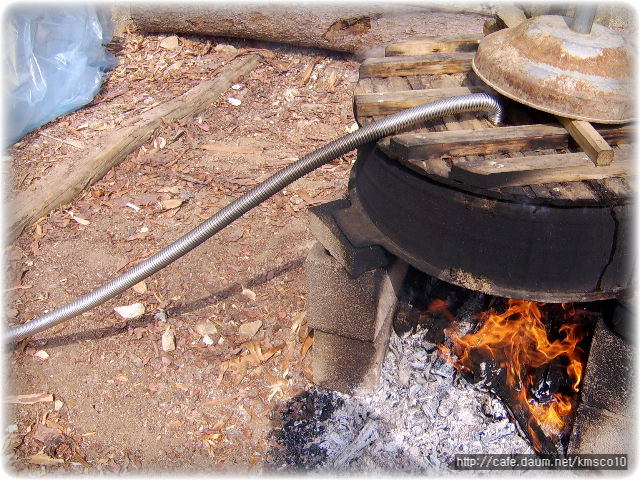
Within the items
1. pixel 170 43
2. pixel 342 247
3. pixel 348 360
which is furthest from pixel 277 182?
pixel 170 43

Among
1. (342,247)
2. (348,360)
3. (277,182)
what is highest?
(277,182)

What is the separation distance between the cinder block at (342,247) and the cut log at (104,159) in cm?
206

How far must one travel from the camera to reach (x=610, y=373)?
2.26 m

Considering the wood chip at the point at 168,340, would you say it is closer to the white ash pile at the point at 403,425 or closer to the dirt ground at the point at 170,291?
the dirt ground at the point at 170,291

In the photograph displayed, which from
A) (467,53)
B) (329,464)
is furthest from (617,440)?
(467,53)

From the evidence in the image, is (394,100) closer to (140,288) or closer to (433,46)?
(433,46)

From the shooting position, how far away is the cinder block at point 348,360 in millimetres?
2744

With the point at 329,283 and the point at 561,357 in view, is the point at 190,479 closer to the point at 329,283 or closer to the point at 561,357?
the point at 329,283

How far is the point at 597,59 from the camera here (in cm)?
206

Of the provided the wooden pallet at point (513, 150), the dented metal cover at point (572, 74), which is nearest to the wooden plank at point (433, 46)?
the wooden pallet at point (513, 150)

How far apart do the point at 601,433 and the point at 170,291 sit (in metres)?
2.09

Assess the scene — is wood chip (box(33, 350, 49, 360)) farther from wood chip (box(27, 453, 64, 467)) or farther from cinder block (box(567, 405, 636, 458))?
cinder block (box(567, 405, 636, 458))

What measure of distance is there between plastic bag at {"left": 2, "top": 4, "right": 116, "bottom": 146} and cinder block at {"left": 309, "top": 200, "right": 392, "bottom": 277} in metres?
2.89

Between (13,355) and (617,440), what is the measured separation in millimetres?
2570
